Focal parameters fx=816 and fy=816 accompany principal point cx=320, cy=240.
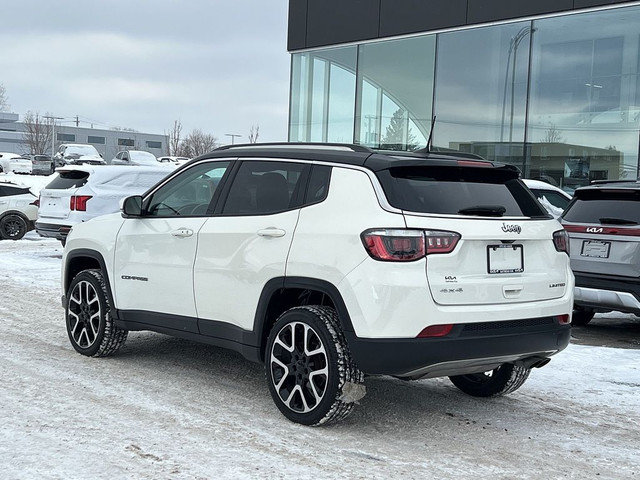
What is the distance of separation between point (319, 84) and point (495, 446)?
17.8 meters

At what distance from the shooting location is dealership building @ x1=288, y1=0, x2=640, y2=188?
16.2 m

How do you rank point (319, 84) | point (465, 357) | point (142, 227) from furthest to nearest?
point (319, 84) < point (142, 227) < point (465, 357)

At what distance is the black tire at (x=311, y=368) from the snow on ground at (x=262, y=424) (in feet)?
0.46

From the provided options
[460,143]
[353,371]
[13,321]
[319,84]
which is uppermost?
[319,84]

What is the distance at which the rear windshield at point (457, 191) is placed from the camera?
5039mm

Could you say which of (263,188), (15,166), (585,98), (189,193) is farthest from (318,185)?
(15,166)

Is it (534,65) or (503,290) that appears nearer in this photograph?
(503,290)

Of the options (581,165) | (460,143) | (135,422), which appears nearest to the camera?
(135,422)

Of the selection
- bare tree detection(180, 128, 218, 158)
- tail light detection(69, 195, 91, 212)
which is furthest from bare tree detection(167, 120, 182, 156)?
tail light detection(69, 195, 91, 212)

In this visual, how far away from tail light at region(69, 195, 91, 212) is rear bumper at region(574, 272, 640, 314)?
9018mm

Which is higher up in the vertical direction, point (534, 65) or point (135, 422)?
point (534, 65)

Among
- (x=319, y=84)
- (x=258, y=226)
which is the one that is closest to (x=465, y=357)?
(x=258, y=226)

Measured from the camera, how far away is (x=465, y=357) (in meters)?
4.93

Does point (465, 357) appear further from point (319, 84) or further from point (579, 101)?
point (319, 84)
